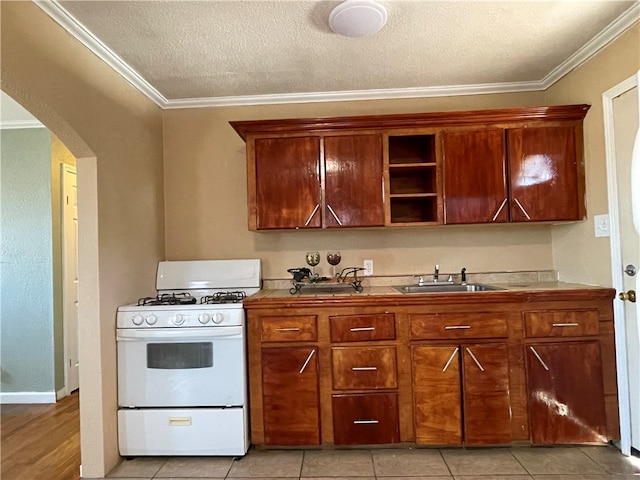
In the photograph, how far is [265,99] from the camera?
2926 mm

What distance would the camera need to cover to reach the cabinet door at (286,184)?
2.62 meters

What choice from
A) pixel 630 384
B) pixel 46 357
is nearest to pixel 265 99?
pixel 46 357

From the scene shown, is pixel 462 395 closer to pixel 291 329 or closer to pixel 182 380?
pixel 291 329

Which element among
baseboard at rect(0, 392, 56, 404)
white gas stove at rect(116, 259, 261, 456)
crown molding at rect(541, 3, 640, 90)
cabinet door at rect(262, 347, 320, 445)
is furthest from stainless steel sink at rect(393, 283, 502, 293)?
baseboard at rect(0, 392, 56, 404)

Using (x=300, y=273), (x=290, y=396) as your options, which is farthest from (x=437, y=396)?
(x=300, y=273)

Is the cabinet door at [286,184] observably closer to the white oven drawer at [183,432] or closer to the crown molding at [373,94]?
the crown molding at [373,94]

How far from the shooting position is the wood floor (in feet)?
7.10

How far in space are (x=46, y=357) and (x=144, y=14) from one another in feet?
9.36

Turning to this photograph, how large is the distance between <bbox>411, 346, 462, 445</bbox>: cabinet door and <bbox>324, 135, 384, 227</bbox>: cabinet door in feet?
3.03

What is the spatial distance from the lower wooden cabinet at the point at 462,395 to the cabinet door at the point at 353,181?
955mm

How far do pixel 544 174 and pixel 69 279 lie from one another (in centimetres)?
391

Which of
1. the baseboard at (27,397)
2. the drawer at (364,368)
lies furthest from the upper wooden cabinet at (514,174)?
the baseboard at (27,397)

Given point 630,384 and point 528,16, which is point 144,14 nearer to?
point 528,16

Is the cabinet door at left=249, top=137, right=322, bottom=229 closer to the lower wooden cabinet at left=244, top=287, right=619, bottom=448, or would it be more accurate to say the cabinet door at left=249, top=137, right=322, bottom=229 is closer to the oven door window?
the lower wooden cabinet at left=244, top=287, right=619, bottom=448
